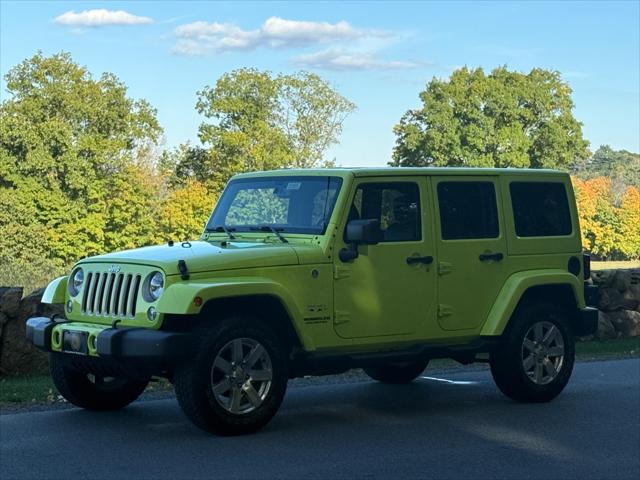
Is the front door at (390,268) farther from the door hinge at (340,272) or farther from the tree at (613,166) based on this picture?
the tree at (613,166)

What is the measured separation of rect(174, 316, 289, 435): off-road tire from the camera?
8.26 m

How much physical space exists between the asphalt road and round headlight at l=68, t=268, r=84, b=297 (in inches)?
39.5

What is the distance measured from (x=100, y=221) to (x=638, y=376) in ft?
208

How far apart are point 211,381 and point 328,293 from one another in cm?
127

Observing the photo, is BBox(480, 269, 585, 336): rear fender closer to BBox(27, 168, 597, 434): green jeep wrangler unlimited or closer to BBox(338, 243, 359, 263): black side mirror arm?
BBox(27, 168, 597, 434): green jeep wrangler unlimited

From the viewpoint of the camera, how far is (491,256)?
33.4 feet

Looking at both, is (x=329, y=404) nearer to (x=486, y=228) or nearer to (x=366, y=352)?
(x=366, y=352)

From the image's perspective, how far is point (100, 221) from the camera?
240 feet

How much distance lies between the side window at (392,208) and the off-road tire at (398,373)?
2145 millimetres

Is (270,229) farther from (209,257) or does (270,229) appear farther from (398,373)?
(398,373)

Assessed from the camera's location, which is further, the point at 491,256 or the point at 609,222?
the point at 609,222

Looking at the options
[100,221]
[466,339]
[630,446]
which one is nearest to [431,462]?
[630,446]

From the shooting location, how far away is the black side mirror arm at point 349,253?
9.14 metres

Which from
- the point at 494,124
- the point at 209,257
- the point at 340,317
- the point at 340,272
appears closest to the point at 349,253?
the point at 340,272
